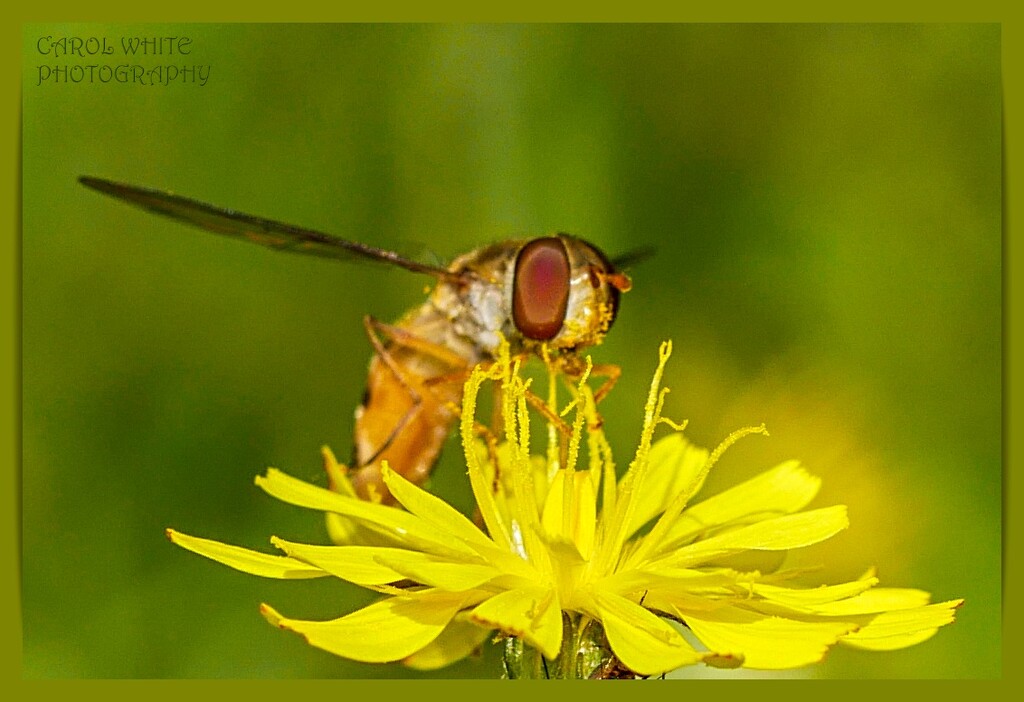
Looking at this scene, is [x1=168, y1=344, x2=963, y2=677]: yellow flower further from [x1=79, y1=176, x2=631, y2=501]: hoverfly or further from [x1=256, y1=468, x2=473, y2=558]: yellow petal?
[x1=79, y1=176, x2=631, y2=501]: hoverfly

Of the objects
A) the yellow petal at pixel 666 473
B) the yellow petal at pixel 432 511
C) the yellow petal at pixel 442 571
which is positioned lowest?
the yellow petal at pixel 442 571

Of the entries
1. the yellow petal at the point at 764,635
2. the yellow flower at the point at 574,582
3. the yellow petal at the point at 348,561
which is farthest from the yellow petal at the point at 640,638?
the yellow petal at the point at 348,561

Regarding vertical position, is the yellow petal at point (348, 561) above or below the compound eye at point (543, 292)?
below

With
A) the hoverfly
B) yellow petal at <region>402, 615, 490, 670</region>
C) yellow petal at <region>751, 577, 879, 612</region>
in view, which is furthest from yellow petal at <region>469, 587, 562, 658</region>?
the hoverfly

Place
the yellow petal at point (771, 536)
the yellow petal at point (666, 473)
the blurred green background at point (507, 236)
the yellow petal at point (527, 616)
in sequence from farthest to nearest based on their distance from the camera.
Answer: the blurred green background at point (507, 236) → the yellow petal at point (666, 473) → the yellow petal at point (771, 536) → the yellow petal at point (527, 616)

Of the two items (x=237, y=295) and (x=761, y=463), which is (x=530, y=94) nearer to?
(x=237, y=295)

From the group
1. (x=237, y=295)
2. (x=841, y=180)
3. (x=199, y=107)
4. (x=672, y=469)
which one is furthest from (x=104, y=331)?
(x=841, y=180)

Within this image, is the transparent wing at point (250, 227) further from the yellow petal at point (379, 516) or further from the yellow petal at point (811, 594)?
the yellow petal at point (811, 594)
